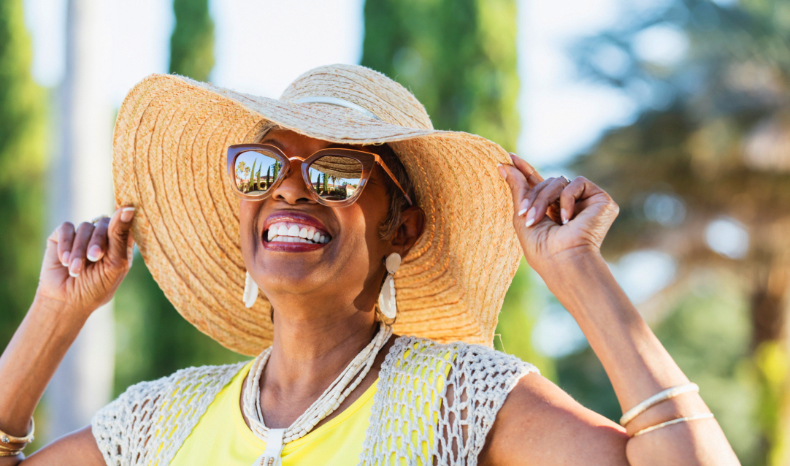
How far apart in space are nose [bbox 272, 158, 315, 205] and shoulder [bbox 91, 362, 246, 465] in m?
0.74

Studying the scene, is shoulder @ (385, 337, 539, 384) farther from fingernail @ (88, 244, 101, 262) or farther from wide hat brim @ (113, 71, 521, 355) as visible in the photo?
fingernail @ (88, 244, 101, 262)

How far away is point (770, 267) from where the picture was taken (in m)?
12.3

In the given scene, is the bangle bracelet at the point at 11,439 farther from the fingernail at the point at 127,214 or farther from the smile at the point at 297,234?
the smile at the point at 297,234

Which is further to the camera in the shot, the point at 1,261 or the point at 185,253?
the point at 1,261

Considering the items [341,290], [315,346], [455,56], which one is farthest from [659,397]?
[455,56]

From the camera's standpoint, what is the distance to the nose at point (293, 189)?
2.12m

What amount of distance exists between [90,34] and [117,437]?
5.55 meters

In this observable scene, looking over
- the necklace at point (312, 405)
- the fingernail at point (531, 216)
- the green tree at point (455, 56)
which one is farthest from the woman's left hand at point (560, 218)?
the green tree at point (455, 56)

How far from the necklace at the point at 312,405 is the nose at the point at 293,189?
0.53 metres

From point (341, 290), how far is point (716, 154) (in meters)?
10.8

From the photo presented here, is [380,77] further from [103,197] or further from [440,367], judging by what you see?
[103,197]

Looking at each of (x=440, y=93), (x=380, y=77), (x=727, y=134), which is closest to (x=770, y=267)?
(x=727, y=134)

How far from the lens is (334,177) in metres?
2.10

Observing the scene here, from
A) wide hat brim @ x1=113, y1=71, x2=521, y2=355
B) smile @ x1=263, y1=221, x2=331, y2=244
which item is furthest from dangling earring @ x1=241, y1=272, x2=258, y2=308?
smile @ x1=263, y1=221, x2=331, y2=244
